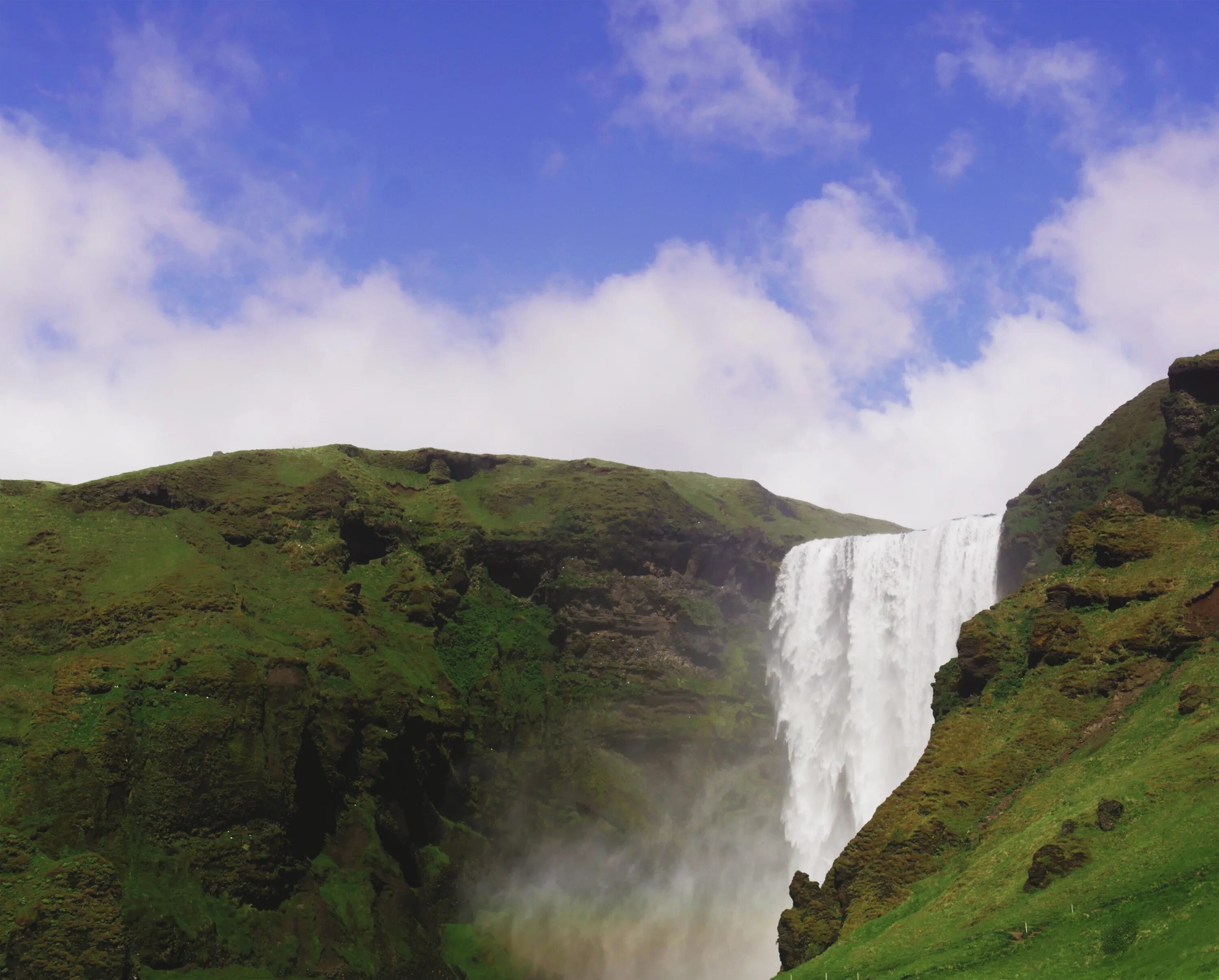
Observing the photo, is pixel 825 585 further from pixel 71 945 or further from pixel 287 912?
pixel 71 945

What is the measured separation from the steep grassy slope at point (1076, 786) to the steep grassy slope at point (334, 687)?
34603 millimetres

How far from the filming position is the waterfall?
82.6m

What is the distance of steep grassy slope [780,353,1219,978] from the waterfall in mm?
20038

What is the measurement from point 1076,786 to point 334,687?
52875mm

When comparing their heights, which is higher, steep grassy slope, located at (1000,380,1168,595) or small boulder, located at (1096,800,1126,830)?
steep grassy slope, located at (1000,380,1168,595)

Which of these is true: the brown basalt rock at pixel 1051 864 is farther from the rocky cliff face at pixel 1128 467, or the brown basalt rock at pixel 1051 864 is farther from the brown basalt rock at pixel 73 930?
the brown basalt rock at pixel 73 930

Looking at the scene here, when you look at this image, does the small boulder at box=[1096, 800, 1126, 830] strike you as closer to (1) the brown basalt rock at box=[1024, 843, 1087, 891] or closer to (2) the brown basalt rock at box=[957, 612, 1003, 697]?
(1) the brown basalt rock at box=[1024, 843, 1087, 891]

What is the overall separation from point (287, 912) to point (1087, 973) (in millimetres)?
50941

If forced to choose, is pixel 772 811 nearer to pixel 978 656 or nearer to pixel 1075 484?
pixel 1075 484

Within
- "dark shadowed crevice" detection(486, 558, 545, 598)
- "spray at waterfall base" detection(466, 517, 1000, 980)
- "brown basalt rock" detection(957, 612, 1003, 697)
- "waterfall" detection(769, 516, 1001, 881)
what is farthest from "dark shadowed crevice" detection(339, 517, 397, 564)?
"brown basalt rock" detection(957, 612, 1003, 697)

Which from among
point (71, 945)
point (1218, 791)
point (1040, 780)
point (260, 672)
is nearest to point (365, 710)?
point (260, 672)

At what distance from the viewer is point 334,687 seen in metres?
78.1

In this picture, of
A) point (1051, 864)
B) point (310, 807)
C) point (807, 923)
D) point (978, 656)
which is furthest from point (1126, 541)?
point (310, 807)

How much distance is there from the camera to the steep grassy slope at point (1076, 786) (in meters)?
32.0
